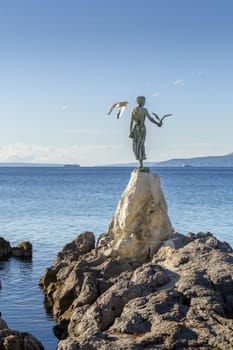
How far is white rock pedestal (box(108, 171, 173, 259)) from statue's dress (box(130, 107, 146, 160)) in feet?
3.71

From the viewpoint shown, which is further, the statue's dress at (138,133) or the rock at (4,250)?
the rock at (4,250)

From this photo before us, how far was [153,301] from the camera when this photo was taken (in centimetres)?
1716

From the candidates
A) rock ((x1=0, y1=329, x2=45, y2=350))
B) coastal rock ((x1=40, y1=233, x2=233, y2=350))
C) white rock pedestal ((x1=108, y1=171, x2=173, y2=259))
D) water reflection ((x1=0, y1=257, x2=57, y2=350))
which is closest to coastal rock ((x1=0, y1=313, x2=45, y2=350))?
rock ((x1=0, y1=329, x2=45, y2=350))

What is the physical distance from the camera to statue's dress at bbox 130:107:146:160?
88.0 feet

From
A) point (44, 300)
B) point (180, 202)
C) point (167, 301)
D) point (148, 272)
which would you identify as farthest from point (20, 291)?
point (180, 202)

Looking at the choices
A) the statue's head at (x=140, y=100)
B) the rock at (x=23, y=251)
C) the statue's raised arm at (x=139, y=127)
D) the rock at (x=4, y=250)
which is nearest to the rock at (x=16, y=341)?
the statue's raised arm at (x=139, y=127)

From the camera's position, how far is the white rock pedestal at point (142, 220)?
26.1 metres

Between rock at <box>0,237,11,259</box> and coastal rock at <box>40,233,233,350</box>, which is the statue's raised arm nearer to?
coastal rock at <box>40,233,233,350</box>

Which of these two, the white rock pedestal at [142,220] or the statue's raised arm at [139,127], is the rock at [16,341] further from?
the statue's raised arm at [139,127]

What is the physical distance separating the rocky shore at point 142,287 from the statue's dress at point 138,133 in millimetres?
1287

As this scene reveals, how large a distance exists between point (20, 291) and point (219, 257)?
1155cm

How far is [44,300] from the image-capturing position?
91.1ft

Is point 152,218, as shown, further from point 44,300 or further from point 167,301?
point 167,301

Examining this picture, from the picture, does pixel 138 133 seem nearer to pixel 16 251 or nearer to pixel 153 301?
pixel 153 301
